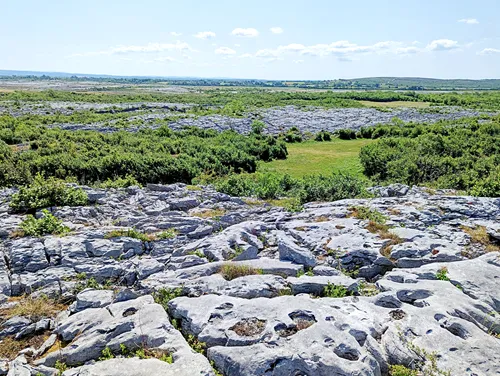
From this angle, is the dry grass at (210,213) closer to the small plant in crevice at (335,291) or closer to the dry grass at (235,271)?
the dry grass at (235,271)

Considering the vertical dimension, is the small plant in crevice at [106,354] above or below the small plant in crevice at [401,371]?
below

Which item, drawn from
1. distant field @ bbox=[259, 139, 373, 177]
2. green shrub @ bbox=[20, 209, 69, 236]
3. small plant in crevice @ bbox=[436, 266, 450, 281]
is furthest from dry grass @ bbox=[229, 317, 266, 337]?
distant field @ bbox=[259, 139, 373, 177]

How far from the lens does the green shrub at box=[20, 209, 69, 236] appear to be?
1407 centimetres

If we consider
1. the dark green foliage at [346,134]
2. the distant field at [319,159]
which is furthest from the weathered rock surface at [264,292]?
the dark green foliage at [346,134]

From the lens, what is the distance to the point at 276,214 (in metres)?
18.0

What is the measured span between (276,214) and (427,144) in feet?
110

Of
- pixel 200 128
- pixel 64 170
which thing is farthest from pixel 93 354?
pixel 200 128

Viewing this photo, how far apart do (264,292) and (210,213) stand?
28.9ft

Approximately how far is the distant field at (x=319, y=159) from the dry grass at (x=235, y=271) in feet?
97.1

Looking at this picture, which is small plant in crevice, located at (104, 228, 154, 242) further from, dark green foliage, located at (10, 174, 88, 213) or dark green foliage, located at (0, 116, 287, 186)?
dark green foliage, located at (0, 116, 287, 186)

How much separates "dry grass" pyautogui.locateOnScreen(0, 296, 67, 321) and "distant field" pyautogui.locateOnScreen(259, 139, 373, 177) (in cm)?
3220

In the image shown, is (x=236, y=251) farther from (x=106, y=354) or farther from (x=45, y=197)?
(x=45, y=197)

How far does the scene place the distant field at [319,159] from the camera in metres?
43.0

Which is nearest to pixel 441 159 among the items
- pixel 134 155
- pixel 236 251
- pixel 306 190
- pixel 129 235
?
pixel 306 190
